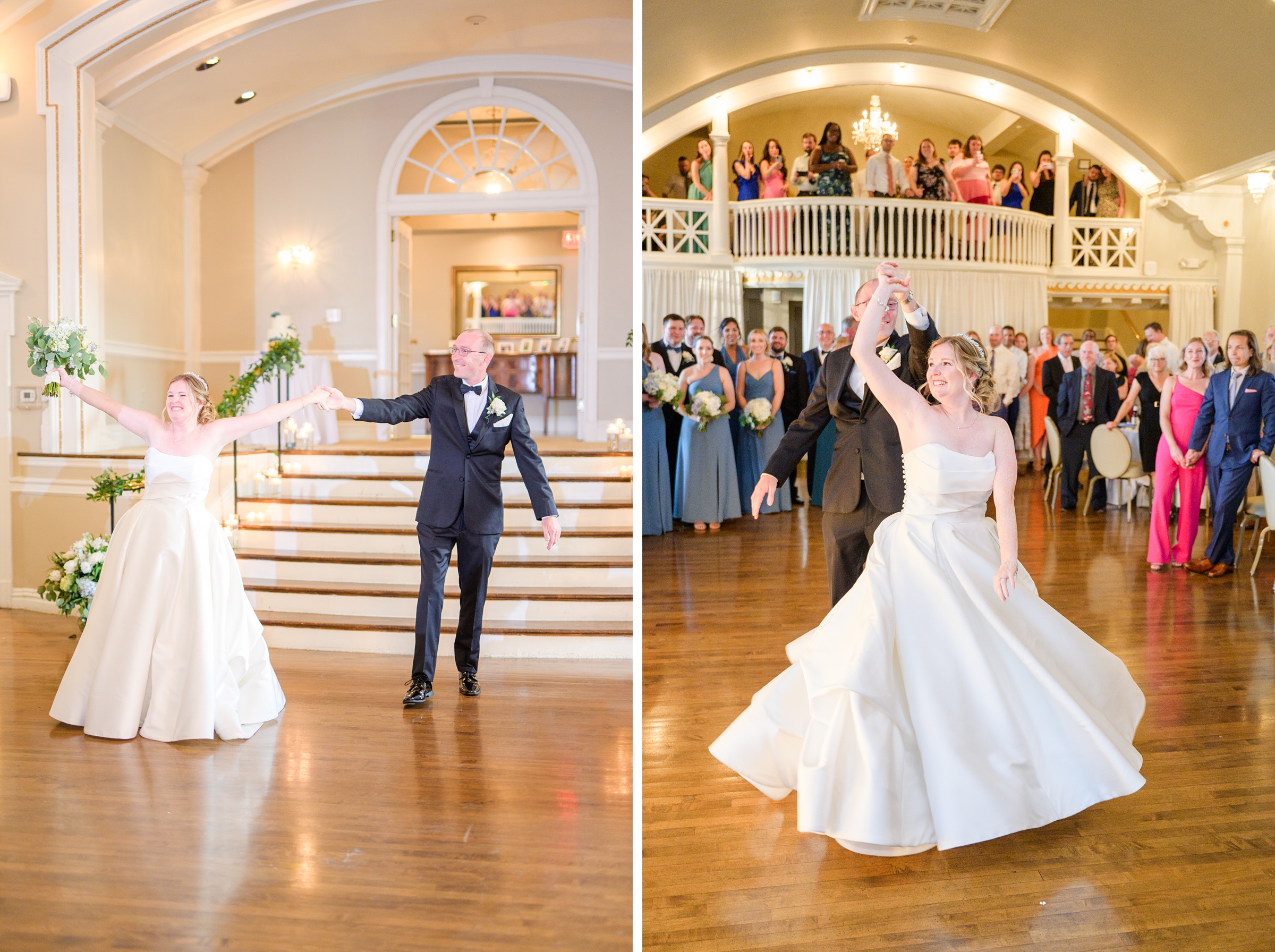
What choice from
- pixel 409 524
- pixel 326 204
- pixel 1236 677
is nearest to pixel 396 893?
pixel 1236 677

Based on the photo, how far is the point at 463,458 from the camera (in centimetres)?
376

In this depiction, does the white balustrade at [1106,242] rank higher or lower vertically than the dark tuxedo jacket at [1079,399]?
higher

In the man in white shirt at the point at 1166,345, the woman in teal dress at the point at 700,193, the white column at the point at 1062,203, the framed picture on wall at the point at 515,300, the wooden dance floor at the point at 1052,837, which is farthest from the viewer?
the framed picture on wall at the point at 515,300

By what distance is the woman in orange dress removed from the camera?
3869 millimetres

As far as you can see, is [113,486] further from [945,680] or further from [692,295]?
[945,680]

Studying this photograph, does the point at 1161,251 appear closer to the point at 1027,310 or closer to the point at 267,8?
the point at 1027,310

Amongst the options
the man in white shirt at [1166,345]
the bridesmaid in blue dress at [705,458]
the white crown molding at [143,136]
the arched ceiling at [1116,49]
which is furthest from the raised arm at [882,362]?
the white crown molding at [143,136]

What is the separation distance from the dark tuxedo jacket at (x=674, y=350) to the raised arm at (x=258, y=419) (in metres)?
3.07

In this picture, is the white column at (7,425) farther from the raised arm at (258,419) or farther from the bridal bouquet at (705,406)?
the bridal bouquet at (705,406)

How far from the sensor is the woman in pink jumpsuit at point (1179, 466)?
13.5 feet

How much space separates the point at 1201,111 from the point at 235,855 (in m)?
4.45

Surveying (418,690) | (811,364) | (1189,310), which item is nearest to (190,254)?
(811,364)

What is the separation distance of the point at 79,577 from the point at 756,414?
4.49 metres

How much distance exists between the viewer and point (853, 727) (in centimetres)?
220
